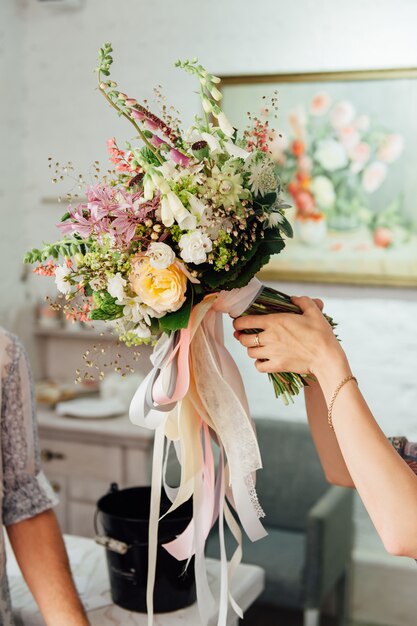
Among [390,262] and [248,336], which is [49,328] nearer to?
[390,262]

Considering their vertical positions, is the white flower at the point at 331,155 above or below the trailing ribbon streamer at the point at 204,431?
above

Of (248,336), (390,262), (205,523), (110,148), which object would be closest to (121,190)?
(110,148)

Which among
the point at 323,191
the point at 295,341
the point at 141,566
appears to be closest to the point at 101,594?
the point at 141,566

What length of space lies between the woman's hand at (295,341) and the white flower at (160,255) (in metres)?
0.26

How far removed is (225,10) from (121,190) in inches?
110

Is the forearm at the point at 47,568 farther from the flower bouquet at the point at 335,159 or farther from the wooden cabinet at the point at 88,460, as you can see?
the flower bouquet at the point at 335,159

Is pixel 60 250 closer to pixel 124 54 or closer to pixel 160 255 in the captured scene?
pixel 160 255

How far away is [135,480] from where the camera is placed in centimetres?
356

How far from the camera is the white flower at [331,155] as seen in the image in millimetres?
3510

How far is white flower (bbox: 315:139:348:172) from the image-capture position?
3.51 meters

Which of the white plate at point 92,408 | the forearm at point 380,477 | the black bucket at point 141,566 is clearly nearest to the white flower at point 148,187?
the forearm at point 380,477

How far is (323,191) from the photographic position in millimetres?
3566

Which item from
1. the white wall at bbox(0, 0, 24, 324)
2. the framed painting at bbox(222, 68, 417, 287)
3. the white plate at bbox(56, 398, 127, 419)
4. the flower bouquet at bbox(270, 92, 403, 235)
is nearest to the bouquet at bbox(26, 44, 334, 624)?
the framed painting at bbox(222, 68, 417, 287)

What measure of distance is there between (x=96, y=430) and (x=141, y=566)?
2.06 metres
